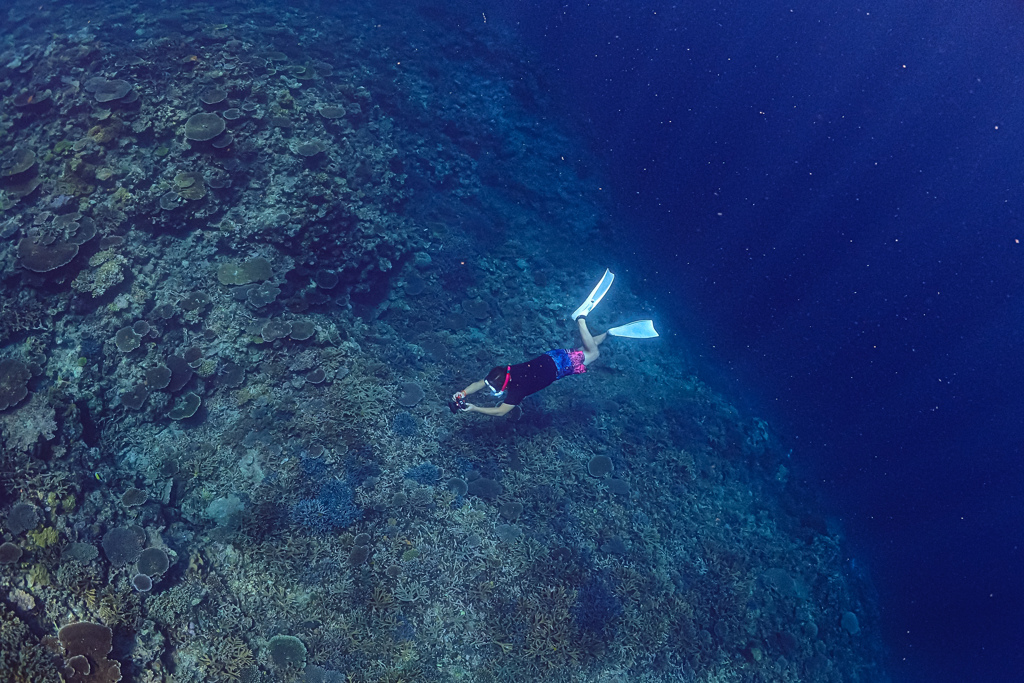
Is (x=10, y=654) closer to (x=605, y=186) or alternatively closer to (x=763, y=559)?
(x=763, y=559)

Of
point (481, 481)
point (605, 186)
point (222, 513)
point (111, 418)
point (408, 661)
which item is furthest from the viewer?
point (605, 186)

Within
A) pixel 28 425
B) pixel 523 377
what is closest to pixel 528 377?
pixel 523 377

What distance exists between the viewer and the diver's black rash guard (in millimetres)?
6984

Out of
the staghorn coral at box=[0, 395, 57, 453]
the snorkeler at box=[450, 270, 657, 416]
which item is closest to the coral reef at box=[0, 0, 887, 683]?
the staghorn coral at box=[0, 395, 57, 453]

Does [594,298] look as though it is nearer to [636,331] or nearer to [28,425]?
[636,331]

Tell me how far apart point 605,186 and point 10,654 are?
48.2 feet

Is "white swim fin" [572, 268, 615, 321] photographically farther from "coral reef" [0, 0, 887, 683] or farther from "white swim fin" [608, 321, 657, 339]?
"coral reef" [0, 0, 887, 683]

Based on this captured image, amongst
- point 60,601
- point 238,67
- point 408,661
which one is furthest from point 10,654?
point 238,67

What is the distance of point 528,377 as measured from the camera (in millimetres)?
7121

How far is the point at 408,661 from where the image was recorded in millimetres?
5457

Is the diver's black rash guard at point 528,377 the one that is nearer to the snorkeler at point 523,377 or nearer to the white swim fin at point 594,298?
the snorkeler at point 523,377

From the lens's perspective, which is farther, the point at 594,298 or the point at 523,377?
the point at 594,298

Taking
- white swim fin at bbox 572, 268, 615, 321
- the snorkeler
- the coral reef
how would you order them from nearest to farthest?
the coral reef → the snorkeler → white swim fin at bbox 572, 268, 615, 321

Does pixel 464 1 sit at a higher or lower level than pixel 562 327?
higher
